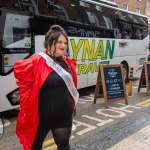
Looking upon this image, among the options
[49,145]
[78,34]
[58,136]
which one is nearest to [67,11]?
[78,34]

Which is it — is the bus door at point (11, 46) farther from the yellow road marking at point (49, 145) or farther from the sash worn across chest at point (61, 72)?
the sash worn across chest at point (61, 72)

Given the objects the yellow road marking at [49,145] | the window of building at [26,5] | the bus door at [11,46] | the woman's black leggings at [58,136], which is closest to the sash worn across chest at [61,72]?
the woman's black leggings at [58,136]

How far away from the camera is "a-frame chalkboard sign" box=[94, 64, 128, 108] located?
7.10m

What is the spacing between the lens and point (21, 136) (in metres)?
3.02

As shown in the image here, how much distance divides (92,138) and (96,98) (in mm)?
2681

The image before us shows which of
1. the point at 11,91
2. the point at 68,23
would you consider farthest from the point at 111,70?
the point at 11,91

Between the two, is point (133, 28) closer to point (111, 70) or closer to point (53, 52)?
point (111, 70)

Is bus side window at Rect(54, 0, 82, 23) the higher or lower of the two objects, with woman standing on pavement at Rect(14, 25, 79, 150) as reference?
higher

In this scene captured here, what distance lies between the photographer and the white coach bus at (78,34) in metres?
5.48

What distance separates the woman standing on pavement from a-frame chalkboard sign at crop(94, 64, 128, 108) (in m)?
4.08

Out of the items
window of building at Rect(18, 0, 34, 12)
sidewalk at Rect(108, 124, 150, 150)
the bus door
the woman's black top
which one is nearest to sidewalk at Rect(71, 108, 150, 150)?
sidewalk at Rect(108, 124, 150, 150)

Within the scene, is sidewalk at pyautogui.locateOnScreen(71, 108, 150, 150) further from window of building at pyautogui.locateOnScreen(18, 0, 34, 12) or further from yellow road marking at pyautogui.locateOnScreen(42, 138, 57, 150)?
window of building at pyautogui.locateOnScreen(18, 0, 34, 12)

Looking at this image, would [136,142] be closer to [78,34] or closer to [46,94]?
[46,94]

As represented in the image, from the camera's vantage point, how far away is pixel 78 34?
25.1 feet
